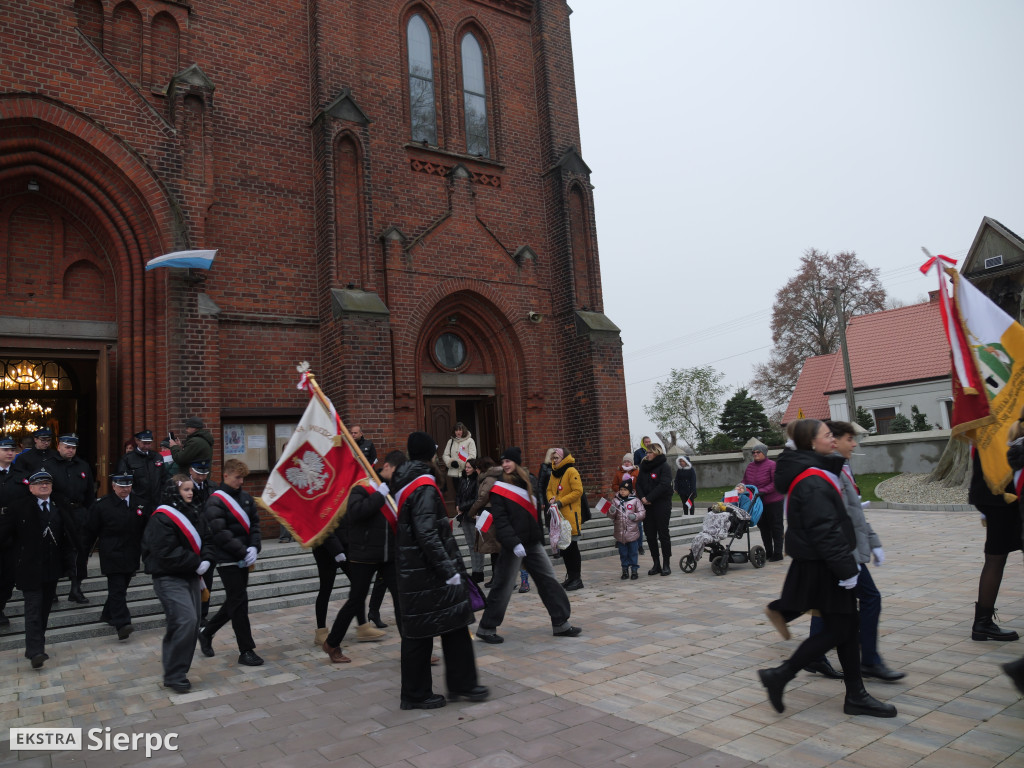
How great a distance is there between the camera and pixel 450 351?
15328 millimetres

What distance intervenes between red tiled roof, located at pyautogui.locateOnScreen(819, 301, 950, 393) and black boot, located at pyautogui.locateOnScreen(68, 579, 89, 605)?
117 feet

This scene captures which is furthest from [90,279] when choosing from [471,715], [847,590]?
[847,590]

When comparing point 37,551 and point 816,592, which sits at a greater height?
point 37,551

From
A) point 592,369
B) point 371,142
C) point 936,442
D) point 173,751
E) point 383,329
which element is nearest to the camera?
point 173,751

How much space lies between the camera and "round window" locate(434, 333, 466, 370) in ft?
49.7

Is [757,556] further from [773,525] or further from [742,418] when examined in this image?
[742,418]

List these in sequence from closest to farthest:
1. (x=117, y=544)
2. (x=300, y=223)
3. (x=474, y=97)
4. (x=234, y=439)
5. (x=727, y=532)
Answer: (x=117, y=544) → (x=727, y=532) → (x=234, y=439) → (x=300, y=223) → (x=474, y=97)

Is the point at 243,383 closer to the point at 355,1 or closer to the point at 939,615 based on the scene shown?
the point at 355,1

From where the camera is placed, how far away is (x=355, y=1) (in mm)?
14398

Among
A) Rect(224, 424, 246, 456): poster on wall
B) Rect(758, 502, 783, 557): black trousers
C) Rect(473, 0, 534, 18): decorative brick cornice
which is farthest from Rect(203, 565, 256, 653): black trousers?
Rect(473, 0, 534, 18): decorative brick cornice

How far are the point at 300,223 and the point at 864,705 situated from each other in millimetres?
12022

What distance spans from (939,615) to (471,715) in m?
4.56

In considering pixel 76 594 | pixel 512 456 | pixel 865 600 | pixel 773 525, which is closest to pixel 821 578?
pixel 865 600

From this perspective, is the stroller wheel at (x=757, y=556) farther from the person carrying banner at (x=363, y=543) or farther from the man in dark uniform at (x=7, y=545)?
the man in dark uniform at (x=7, y=545)
